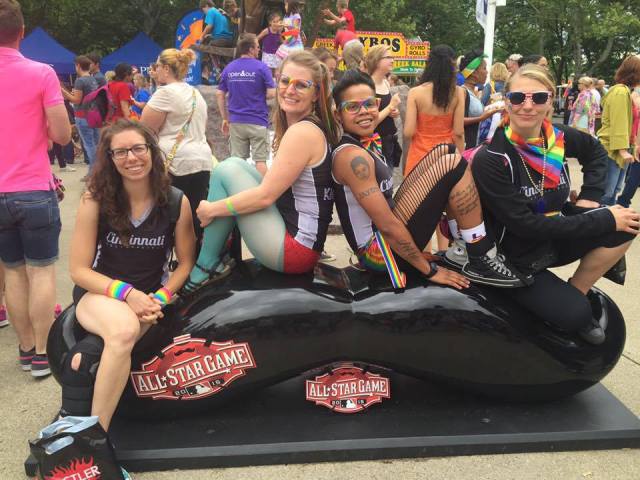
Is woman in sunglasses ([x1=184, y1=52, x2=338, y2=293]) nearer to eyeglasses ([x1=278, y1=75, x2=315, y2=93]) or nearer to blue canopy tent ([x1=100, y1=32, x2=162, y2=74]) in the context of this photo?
eyeglasses ([x1=278, y1=75, x2=315, y2=93])

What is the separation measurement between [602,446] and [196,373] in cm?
204

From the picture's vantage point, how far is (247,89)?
625 cm

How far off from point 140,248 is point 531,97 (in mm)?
2063

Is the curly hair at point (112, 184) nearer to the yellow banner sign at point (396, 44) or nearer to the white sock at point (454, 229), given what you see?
the white sock at point (454, 229)

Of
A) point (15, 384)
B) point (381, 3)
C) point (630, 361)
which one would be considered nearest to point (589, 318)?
point (630, 361)

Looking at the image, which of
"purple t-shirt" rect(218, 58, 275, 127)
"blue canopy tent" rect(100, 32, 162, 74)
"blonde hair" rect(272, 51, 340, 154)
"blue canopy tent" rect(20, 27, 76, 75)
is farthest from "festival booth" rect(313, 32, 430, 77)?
"blonde hair" rect(272, 51, 340, 154)

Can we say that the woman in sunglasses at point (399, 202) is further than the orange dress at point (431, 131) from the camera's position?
No

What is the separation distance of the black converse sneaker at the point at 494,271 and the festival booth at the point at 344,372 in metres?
0.09

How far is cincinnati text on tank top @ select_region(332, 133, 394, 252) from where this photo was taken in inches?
111

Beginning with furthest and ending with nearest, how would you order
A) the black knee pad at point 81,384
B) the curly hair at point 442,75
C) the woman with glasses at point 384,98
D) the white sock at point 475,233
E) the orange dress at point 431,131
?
the woman with glasses at point 384,98 < the orange dress at point 431,131 < the curly hair at point 442,75 < the white sock at point 475,233 < the black knee pad at point 81,384

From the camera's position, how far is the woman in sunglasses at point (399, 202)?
273cm

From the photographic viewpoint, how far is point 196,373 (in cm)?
275

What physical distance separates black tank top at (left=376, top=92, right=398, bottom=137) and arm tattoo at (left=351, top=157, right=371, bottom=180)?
2.32m

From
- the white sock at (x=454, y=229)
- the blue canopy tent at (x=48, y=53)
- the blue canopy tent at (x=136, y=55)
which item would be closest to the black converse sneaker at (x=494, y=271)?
the white sock at (x=454, y=229)
